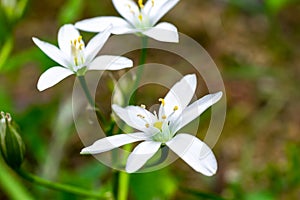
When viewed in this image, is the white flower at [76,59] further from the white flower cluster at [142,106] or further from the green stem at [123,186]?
the green stem at [123,186]

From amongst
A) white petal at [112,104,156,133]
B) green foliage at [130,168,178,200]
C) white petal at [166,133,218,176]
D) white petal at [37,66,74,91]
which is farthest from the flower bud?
green foliage at [130,168,178,200]

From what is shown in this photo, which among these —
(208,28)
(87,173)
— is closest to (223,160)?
(87,173)

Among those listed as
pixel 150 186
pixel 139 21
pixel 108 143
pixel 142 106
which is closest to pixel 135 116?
pixel 142 106

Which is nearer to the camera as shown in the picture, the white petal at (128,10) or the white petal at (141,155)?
the white petal at (141,155)

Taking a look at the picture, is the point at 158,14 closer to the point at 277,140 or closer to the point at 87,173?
the point at 87,173

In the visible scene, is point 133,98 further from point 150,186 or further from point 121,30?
point 150,186

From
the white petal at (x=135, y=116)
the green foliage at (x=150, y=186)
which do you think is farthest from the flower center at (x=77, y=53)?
the green foliage at (x=150, y=186)
